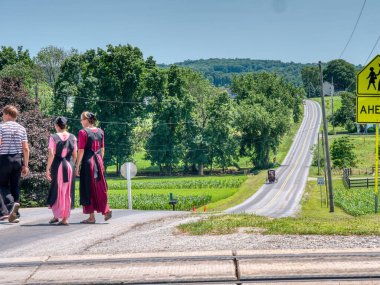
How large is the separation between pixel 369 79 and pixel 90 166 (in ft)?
41.5

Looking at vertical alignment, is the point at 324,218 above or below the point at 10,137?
below

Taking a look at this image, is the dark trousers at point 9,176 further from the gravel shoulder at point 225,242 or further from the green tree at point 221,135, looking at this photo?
the green tree at point 221,135

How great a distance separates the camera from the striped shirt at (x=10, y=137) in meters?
12.5

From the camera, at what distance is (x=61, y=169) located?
490 inches

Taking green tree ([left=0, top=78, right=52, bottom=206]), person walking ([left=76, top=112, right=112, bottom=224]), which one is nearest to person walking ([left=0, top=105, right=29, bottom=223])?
person walking ([left=76, top=112, right=112, bottom=224])

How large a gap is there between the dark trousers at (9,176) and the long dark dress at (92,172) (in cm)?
137

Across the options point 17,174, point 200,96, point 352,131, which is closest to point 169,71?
point 200,96

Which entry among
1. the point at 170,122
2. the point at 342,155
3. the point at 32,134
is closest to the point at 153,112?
the point at 170,122

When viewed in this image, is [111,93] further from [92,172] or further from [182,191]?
[92,172]

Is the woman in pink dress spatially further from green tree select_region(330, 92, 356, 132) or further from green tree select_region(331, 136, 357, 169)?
green tree select_region(330, 92, 356, 132)

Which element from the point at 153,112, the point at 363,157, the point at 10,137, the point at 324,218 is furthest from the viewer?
Answer: the point at 363,157

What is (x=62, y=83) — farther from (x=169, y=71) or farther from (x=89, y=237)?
(x=89, y=237)

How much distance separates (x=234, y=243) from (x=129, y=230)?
9.76ft

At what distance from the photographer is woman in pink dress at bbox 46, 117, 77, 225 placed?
40.8 ft
